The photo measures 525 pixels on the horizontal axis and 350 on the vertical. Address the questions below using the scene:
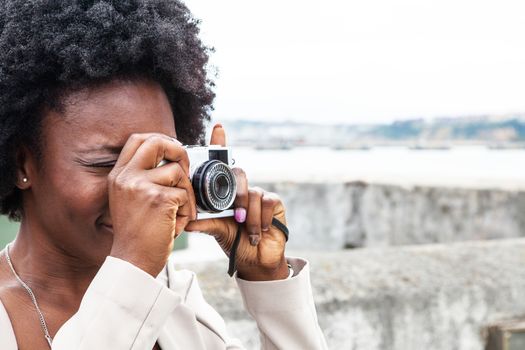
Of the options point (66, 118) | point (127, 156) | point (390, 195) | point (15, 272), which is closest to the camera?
point (127, 156)

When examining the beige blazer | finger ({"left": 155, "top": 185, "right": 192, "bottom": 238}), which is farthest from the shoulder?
finger ({"left": 155, "top": 185, "right": 192, "bottom": 238})

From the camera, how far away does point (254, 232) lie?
184cm

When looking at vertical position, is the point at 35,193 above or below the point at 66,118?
below

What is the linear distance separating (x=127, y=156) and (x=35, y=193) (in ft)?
1.14

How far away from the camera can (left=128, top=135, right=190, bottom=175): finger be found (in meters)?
1.44

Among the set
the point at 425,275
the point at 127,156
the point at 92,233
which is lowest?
the point at 425,275

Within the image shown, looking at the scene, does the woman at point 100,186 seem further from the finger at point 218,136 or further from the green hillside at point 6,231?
the green hillside at point 6,231

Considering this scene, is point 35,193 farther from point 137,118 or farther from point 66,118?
point 137,118

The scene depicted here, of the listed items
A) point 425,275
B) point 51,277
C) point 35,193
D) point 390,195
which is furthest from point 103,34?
point 390,195

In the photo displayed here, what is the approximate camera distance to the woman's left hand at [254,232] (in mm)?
1827

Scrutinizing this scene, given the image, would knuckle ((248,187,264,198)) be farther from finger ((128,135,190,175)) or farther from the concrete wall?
the concrete wall

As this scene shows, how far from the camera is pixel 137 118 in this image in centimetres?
157

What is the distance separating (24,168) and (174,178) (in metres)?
0.44

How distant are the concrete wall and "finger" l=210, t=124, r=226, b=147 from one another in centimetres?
418
